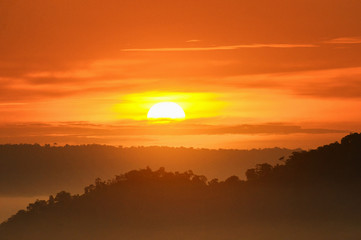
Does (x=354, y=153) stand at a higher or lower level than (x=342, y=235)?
higher

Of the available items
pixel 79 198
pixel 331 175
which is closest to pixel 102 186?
pixel 79 198

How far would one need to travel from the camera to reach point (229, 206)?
128875mm

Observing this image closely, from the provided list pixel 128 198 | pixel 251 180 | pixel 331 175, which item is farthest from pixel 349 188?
pixel 128 198

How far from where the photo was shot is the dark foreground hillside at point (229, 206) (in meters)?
124

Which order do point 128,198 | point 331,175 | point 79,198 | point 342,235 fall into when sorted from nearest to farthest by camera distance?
point 342,235
point 331,175
point 128,198
point 79,198

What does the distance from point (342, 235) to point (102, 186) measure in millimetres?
35109

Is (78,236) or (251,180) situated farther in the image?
(78,236)

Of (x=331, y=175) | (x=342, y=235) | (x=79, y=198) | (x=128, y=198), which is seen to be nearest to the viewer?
(x=342, y=235)

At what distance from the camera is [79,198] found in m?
141

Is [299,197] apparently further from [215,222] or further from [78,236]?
[78,236]

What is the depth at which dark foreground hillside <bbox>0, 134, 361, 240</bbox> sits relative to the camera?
124 metres

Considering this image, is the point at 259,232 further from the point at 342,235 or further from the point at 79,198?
the point at 79,198

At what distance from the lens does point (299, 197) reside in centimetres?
13112

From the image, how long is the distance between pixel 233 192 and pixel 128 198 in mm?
12742
